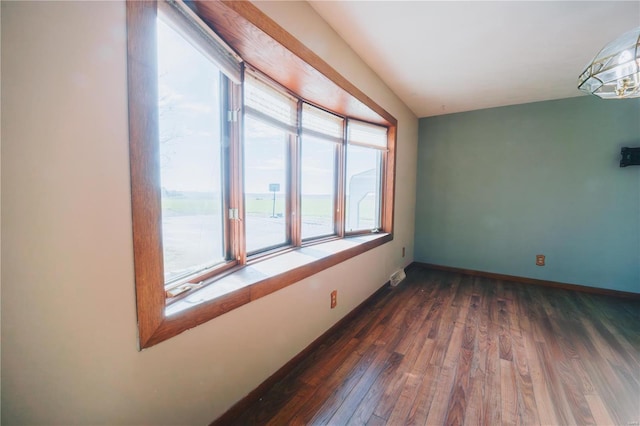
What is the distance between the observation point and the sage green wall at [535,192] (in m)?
2.88

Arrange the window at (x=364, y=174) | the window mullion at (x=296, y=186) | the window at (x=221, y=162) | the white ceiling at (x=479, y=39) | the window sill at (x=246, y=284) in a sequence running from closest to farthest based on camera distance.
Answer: the window at (x=221, y=162) → the window sill at (x=246, y=284) → the white ceiling at (x=479, y=39) → the window mullion at (x=296, y=186) → the window at (x=364, y=174)

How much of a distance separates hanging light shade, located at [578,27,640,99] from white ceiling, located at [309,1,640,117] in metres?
0.61

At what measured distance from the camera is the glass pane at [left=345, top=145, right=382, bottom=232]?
9.22 feet

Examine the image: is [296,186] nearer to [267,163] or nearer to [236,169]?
[267,163]

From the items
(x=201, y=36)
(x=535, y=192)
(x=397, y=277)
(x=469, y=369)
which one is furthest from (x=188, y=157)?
(x=535, y=192)

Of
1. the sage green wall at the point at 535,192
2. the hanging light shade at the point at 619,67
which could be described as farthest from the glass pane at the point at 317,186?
the sage green wall at the point at 535,192

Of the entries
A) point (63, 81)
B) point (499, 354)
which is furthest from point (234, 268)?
point (499, 354)

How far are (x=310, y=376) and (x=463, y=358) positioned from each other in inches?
44.8

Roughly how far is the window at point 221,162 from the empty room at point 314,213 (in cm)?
1

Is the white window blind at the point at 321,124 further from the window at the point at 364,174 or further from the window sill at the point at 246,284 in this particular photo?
the window sill at the point at 246,284

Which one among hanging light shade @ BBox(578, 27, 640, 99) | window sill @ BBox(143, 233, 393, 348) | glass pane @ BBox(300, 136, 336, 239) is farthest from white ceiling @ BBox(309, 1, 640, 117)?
window sill @ BBox(143, 233, 393, 348)

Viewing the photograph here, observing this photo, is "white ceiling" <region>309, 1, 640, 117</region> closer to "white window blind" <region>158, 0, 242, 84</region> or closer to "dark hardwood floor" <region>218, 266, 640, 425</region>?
"white window blind" <region>158, 0, 242, 84</region>

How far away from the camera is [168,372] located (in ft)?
3.26

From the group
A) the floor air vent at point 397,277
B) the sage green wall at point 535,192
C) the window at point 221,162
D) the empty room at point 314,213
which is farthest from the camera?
the floor air vent at point 397,277
